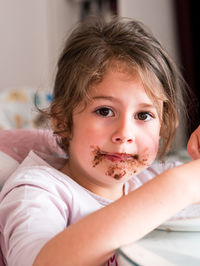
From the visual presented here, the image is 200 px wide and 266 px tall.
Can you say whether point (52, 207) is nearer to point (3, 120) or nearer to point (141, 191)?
point (141, 191)

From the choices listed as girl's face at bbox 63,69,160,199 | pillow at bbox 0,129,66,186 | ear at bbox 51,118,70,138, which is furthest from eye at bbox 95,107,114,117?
pillow at bbox 0,129,66,186

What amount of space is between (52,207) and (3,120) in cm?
91

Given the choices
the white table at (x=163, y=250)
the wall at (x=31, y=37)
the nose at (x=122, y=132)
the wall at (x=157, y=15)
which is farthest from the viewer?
the wall at (x=157, y=15)

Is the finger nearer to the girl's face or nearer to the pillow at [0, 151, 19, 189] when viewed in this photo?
the girl's face

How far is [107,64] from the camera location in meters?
0.90

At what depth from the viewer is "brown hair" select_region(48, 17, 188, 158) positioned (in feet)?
2.97

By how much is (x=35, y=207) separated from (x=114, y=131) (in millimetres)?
243

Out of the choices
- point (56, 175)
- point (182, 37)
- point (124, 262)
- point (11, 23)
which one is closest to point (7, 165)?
point (56, 175)

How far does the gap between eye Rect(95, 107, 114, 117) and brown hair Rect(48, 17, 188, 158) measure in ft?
0.15

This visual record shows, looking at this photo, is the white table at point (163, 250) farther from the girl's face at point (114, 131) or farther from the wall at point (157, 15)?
the wall at point (157, 15)

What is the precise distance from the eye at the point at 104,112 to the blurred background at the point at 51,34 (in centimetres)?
154

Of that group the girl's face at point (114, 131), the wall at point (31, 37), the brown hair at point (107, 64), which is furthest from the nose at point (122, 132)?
the wall at point (31, 37)

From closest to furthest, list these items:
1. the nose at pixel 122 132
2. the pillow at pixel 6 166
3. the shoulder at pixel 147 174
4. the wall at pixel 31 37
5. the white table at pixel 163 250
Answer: the white table at pixel 163 250 → the nose at pixel 122 132 → the pillow at pixel 6 166 → the shoulder at pixel 147 174 → the wall at pixel 31 37

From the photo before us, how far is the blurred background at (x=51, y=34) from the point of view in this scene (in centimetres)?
258
